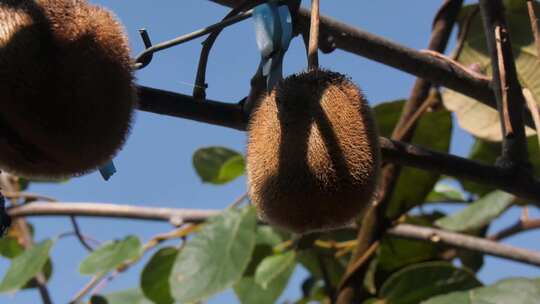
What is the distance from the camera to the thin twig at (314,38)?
88 centimetres

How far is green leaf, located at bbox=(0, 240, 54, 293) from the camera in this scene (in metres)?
1.67

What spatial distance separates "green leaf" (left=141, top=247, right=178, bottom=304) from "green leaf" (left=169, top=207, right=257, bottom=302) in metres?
0.13

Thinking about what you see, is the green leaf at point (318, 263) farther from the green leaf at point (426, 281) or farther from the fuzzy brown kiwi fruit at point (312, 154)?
the fuzzy brown kiwi fruit at point (312, 154)

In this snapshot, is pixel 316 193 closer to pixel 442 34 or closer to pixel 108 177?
pixel 108 177

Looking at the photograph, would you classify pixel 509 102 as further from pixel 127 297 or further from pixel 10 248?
pixel 10 248

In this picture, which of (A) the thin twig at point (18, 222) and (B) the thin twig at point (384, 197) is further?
(A) the thin twig at point (18, 222)

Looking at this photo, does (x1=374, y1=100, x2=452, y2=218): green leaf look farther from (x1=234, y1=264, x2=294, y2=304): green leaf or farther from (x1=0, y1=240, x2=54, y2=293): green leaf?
(x1=0, y1=240, x2=54, y2=293): green leaf

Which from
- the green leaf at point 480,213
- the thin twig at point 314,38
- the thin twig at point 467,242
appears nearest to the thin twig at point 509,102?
the thin twig at point 314,38

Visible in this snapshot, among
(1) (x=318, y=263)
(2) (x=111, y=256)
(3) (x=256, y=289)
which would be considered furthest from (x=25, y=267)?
(1) (x=318, y=263)

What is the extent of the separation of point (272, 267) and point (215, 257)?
0.17m

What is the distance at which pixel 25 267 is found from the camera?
173cm

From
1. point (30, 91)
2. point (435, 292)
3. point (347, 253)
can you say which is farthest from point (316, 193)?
point (347, 253)

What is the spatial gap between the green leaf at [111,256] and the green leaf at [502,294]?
66 cm

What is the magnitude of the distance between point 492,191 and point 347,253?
0.32 metres
